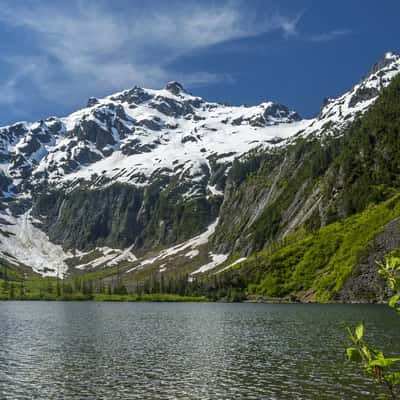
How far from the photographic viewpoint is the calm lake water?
42.8 meters

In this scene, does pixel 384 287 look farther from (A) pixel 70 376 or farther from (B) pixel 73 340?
(A) pixel 70 376

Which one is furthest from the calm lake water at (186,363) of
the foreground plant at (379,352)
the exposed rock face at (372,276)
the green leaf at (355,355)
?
the exposed rock face at (372,276)

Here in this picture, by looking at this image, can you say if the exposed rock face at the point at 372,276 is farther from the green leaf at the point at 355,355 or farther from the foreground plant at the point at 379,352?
the green leaf at the point at 355,355

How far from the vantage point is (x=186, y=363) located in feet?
185

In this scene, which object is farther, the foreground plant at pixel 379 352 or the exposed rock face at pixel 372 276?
the exposed rock face at pixel 372 276

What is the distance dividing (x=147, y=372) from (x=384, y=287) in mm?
128158

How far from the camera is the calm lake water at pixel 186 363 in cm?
4275

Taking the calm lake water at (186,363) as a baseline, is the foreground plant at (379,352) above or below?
above

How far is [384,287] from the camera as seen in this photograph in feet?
528

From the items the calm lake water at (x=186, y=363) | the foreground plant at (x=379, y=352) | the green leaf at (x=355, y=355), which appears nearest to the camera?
the foreground plant at (x=379, y=352)

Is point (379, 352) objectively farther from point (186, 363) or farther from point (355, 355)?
point (186, 363)

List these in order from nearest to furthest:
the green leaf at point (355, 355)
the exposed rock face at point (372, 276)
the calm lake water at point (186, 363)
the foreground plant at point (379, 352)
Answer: the foreground plant at point (379, 352) → the green leaf at point (355, 355) → the calm lake water at point (186, 363) → the exposed rock face at point (372, 276)

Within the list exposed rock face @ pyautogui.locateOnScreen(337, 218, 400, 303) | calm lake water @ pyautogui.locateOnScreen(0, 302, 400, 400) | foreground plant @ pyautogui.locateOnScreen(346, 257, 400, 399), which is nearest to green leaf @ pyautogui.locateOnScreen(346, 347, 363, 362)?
foreground plant @ pyautogui.locateOnScreen(346, 257, 400, 399)

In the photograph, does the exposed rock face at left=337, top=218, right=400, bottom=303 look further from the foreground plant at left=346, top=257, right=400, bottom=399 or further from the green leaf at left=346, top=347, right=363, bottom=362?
the green leaf at left=346, top=347, right=363, bottom=362
